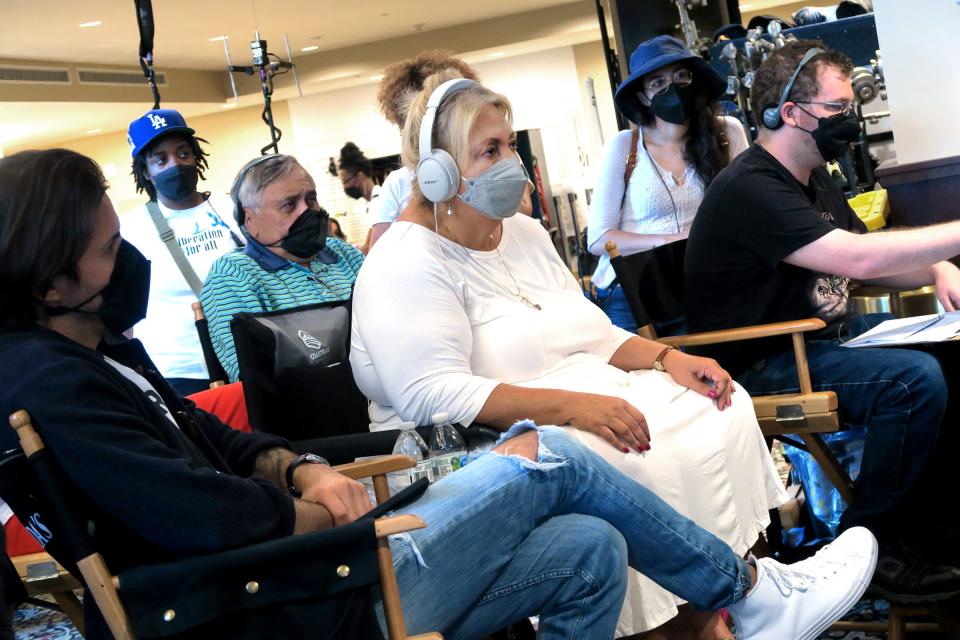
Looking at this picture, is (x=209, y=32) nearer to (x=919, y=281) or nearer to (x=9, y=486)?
(x=919, y=281)

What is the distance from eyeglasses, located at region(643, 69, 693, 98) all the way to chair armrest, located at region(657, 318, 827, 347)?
1011mm

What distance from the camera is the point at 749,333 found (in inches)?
110

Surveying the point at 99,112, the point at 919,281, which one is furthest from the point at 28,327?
the point at 99,112

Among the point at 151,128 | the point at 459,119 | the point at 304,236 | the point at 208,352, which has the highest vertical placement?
the point at 151,128

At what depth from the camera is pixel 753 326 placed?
2.86 meters

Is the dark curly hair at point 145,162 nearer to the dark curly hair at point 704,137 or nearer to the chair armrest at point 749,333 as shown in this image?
the dark curly hair at point 704,137

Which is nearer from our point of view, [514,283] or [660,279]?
[514,283]

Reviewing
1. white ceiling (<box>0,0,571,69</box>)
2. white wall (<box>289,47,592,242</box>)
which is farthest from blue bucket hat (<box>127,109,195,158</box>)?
white wall (<box>289,47,592,242</box>)

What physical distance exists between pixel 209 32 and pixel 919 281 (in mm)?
10982

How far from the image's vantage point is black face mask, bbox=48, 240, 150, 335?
5.45 ft

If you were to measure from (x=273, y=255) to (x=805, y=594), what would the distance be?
1.81 m

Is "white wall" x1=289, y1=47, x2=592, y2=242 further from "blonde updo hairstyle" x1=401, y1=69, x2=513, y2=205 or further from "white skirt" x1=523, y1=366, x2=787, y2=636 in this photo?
"white skirt" x1=523, y1=366, x2=787, y2=636

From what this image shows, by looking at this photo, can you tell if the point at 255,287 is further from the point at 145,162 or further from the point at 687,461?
the point at 687,461

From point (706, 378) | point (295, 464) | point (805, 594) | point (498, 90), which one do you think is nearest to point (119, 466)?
point (295, 464)
